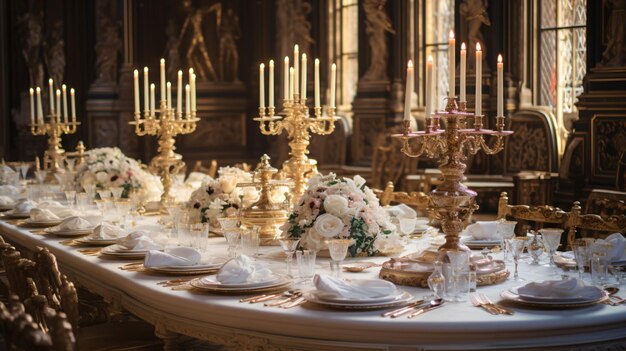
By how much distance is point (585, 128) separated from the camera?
375 inches

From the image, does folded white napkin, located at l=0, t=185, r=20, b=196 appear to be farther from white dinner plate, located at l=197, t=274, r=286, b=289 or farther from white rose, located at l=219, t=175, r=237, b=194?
white dinner plate, located at l=197, t=274, r=286, b=289

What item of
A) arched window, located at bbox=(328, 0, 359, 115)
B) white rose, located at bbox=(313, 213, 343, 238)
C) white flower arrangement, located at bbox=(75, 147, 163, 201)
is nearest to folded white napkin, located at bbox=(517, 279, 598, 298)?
white rose, located at bbox=(313, 213, 343, 238)

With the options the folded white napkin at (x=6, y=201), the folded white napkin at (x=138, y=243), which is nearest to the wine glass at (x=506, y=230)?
the folded white napkin at (x=138, y=243)

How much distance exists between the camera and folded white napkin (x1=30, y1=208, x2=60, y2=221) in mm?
6258

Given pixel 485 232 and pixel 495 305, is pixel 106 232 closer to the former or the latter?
pixel 485 232

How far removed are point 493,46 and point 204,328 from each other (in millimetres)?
8332

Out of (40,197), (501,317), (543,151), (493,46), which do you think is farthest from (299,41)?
(501,317)

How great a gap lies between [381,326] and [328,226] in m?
1.33

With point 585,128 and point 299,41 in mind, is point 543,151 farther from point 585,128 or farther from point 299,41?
point 299,41

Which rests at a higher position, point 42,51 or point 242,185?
point 42,51

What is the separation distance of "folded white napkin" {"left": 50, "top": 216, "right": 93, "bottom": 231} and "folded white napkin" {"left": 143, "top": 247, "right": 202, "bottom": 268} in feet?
4.90

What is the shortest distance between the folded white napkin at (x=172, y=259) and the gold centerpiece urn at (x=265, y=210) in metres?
0.90

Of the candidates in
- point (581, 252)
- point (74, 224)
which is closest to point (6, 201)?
point (74, 224)

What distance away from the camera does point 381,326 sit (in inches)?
127
